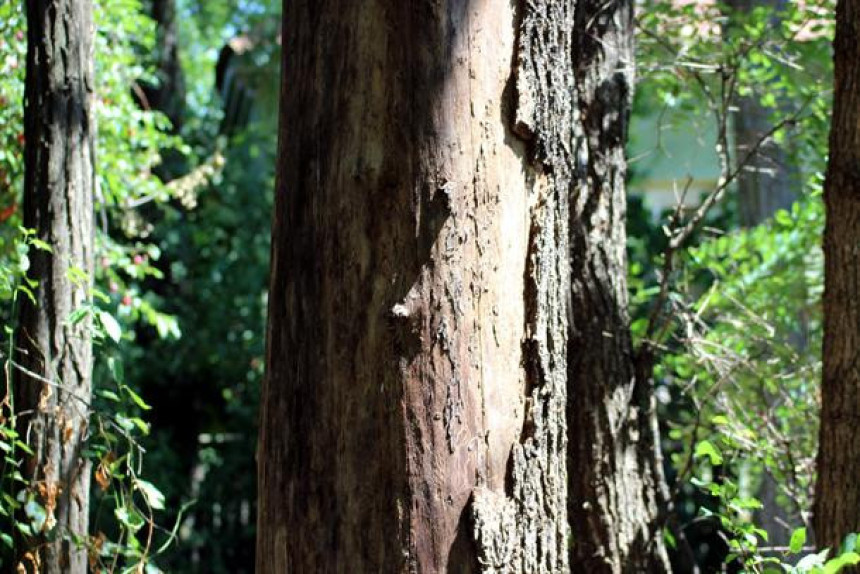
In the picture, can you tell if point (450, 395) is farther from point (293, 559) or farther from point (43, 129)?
point (43, 129)

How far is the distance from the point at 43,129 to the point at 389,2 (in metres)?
2.37

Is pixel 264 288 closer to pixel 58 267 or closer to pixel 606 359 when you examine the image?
pixel 606 359

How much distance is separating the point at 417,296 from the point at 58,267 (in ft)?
7.64

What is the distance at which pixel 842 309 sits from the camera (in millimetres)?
4273

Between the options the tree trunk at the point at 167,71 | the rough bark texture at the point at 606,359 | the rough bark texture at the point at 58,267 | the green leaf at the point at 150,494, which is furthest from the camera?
the tree trunk at the point at 167,71

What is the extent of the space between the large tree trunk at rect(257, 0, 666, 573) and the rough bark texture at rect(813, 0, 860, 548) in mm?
2022

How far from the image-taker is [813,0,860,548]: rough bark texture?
416 cm

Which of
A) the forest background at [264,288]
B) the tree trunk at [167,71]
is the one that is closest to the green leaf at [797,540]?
the forest background at [264,288]

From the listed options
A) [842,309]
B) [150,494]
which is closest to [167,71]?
[150,494]

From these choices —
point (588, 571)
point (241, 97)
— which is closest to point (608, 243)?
point (588, 571)

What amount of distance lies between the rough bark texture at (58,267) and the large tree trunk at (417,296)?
5.82 feet

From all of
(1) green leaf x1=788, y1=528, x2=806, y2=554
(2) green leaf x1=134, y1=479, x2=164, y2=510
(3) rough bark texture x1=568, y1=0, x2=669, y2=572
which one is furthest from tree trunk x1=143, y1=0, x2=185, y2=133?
(1) green leaf x1=788, y1=528, x2=806, y2=554

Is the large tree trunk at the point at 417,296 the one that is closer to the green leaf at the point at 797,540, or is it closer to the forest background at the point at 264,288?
the green leaf at the point at 797,540

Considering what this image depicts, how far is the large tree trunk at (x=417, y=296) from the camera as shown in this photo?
233 cm
